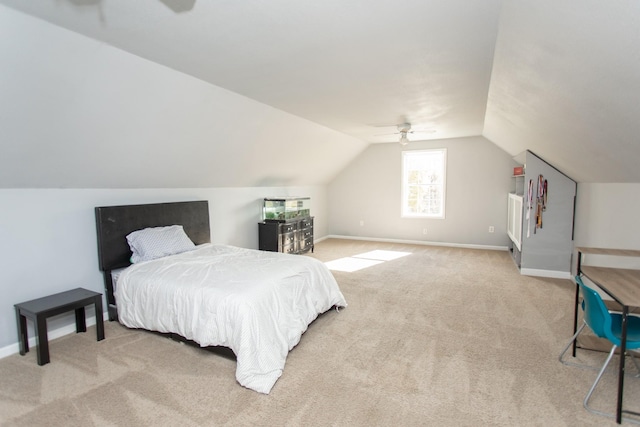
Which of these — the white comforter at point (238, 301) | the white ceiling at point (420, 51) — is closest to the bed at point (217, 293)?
the white comforter at point (238, 301)

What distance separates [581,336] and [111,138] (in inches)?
183

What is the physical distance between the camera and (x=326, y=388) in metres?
2.27

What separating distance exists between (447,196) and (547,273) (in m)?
2.59

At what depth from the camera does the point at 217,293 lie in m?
2.59

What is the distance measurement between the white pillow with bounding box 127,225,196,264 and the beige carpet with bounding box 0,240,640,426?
0.77 m

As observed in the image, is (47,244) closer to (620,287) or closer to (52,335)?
(52,335)

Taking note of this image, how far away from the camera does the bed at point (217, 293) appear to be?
2.43 metres

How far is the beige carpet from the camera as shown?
6.59ft

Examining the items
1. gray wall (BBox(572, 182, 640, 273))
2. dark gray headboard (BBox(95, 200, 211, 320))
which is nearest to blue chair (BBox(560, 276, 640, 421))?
gray wall (BBox(572, 182, 640, 273))

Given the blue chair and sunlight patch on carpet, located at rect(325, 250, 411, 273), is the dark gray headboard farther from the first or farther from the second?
the blue chair

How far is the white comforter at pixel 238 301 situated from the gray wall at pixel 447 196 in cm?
428

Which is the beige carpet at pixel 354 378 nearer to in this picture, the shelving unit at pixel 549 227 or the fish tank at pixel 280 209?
the shelving unit at pixel 549 227

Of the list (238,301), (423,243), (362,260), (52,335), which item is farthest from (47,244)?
(423,243)

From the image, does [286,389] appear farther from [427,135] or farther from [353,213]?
[353,213]
